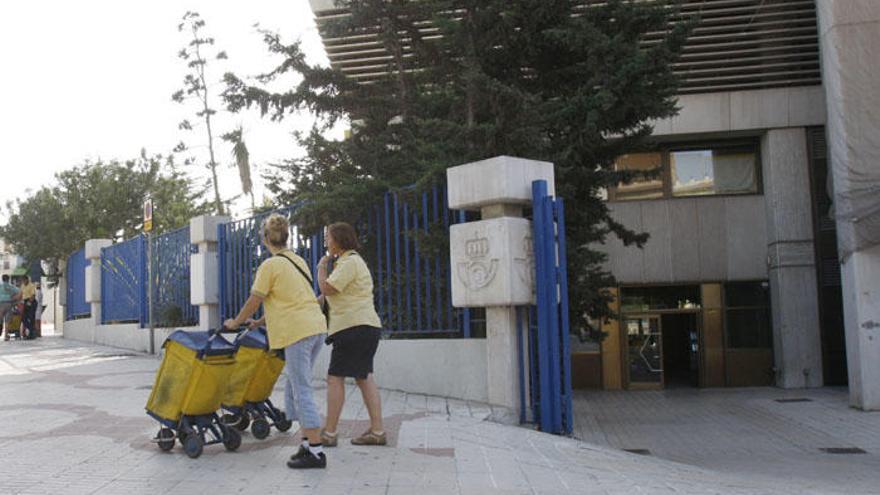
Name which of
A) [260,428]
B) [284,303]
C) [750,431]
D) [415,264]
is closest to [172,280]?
[415,264]

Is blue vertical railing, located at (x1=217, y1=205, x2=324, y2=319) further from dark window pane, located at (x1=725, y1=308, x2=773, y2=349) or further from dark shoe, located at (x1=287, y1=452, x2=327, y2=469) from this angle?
dark window pane, located at (x1=725, y1=308, x2=773, y2=349)

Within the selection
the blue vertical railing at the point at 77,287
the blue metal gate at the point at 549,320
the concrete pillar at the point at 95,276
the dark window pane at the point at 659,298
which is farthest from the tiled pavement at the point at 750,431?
the blue vertical railing at the point at 77,287

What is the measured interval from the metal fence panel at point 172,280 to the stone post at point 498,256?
6.91 metres

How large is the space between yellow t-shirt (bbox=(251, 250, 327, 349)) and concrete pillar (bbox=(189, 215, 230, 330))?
276 inches

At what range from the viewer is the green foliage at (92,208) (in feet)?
86.0

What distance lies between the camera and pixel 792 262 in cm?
2000

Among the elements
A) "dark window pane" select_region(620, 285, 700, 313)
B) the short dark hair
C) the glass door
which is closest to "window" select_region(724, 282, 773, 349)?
"dark window pane" select_region(620, 285, 700, 313)

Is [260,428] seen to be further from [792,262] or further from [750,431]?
[792,262]

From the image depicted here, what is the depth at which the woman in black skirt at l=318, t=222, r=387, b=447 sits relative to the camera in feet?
18.6

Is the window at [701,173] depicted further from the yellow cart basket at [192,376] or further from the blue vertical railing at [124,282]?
the yellow cart basket at [192,376]

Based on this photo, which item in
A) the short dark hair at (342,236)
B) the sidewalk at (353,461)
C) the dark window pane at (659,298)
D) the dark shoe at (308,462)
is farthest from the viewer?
the dark window pane at (659,298)

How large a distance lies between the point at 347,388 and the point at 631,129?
569 cm

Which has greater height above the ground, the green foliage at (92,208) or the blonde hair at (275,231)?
the green foliage at (92,208)

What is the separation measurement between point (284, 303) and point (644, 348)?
17.9 meters
